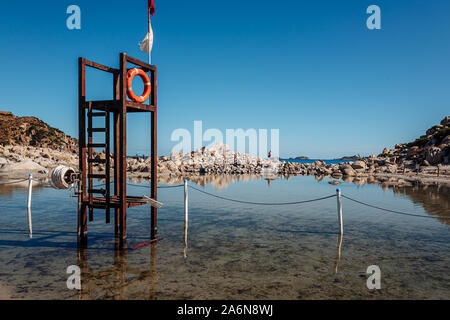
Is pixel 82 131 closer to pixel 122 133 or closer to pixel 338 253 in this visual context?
pixel 122 133

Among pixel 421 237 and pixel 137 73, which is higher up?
pixel 137 73

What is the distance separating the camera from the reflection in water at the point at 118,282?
498 centimetres

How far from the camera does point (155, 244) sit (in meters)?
8.16

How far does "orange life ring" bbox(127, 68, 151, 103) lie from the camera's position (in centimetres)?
766

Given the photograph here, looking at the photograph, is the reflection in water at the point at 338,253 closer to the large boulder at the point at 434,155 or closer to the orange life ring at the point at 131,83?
the orange life ring at the point at 131,83

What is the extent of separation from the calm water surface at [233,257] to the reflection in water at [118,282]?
0.02 meters

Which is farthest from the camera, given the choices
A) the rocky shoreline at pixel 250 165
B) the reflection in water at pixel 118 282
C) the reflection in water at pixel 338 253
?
the rocky shoreline at pixel 250 165

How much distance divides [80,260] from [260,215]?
7657mm

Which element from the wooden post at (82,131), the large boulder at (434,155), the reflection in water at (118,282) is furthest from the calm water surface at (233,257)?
the large boulder at (434,155)

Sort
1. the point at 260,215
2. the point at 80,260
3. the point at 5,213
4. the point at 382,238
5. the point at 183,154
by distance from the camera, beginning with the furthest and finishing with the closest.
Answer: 1. the point at 183,154
2. the point at 260,215
3. the point at 5,213
4. the point at 382,238
5. the point at 80,260

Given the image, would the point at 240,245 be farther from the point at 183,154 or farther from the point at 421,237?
the point at 183,154

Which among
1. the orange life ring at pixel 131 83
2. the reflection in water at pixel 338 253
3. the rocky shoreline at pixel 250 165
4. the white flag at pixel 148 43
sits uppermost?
the white flag at pixel 148 43
